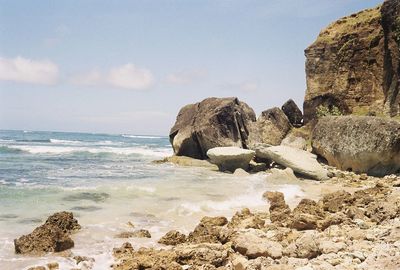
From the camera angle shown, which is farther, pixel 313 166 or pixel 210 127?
pixel 210 127

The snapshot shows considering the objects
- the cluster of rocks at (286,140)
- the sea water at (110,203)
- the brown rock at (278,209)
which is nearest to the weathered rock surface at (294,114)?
the cluster of rocks at (286,140)

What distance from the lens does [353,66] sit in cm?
3048

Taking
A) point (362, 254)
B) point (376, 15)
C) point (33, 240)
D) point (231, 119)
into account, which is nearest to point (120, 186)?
point (33, 240)

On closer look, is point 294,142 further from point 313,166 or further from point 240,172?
point 313,166

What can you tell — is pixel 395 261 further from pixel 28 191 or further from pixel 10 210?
pixel 28 191

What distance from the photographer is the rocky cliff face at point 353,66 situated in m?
28.6

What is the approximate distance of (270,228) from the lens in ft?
30.5

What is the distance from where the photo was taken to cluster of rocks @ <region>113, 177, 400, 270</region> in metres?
6.42

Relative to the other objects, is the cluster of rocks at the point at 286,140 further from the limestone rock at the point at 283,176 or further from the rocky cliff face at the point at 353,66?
the rocky cliff face at the point at 353,66

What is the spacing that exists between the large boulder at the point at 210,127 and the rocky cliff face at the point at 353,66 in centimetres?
558

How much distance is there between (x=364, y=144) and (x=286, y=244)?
41.3 ft

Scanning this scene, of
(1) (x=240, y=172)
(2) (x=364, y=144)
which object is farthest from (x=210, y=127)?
(2) (x=364, y=144)

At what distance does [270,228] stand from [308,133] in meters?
22.8

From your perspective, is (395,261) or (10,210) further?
(10,210)
